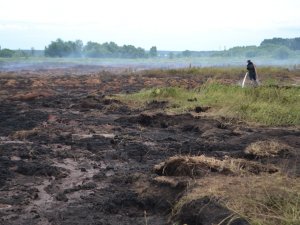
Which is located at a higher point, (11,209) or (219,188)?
(219,188)

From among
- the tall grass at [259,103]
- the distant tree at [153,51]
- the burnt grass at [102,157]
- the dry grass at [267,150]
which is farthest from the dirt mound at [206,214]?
the distant tree at [153,51]

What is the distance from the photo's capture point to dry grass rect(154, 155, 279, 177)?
612 centimetres

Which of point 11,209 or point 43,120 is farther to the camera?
point 43,120

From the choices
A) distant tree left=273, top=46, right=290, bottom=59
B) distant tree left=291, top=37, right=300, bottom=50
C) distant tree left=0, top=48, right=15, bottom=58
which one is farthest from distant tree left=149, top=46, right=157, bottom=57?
distant tree left=0, top=48, right=15, bottom=58

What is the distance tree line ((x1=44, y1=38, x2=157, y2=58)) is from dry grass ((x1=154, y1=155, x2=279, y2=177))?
83.0 m

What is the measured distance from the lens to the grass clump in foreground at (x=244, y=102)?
38.9 ft

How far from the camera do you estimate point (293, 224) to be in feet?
13.1

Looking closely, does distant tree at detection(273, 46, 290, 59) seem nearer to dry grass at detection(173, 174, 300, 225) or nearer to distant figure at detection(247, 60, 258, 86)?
distant figure at detection(247, 60, 258, 86)

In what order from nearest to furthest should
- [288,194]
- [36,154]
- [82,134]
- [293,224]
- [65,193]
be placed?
[293,224], [288,194], [65,193], [36,154], [82,134]

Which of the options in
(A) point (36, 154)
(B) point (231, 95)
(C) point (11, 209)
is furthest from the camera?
(B) point (231, 95)

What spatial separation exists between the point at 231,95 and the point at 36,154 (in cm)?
728

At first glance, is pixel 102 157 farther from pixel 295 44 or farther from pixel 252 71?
pixel 295 44

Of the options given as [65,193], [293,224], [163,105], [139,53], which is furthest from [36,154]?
[139,53]

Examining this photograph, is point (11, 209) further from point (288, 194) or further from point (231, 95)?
point (231, 95)
